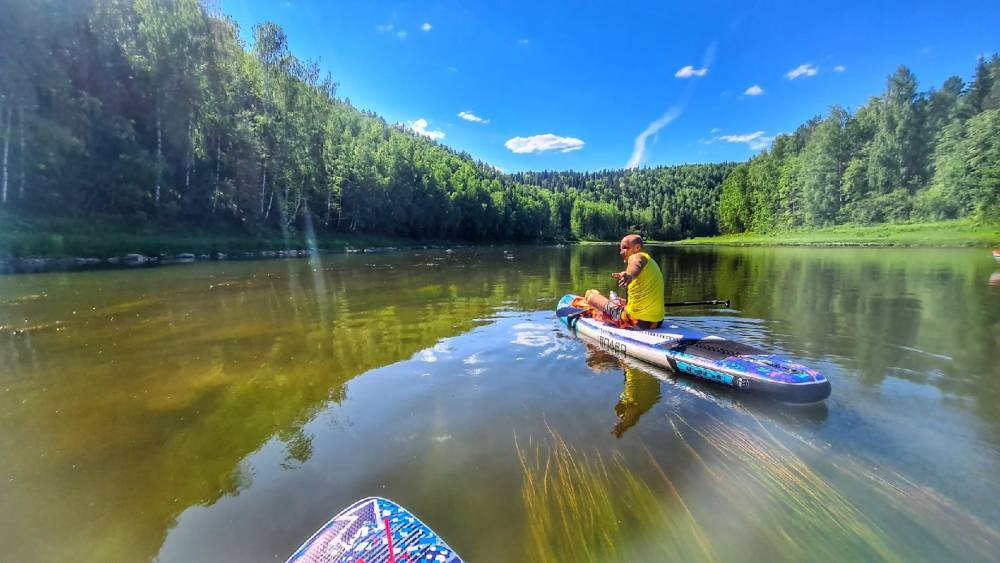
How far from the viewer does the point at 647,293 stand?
9844 mm

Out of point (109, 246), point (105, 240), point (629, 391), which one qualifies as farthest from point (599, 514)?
point (105, 240)

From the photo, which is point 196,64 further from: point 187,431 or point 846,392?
point 846,392

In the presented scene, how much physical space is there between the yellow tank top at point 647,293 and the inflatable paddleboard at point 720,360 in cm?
40

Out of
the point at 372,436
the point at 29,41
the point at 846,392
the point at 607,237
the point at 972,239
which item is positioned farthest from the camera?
the point at 607,237

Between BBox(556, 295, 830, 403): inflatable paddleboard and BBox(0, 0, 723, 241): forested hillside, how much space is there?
125ft

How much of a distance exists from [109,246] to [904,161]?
318 feet

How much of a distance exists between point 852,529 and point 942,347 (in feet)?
29.4

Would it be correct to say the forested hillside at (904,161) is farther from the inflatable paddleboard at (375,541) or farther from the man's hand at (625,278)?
the inflatable paddleboard at (375,541)

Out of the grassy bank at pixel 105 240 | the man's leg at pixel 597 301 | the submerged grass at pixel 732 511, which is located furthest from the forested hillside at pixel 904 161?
the grassy bank at pixel 105 240

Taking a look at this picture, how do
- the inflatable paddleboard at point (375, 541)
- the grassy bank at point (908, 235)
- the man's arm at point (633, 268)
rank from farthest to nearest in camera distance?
the grassy bank at point (908, 235)
the man's arm at point (633, 268)
the inflatable paddleboard at point (375, 541)

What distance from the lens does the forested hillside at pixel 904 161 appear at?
169 feet

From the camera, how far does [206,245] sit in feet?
128

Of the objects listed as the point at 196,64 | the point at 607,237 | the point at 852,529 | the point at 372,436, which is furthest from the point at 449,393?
the point at 607,237

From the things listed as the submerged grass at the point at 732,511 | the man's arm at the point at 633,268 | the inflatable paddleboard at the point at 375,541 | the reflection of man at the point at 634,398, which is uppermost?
the man's arm at the point at 633,268
